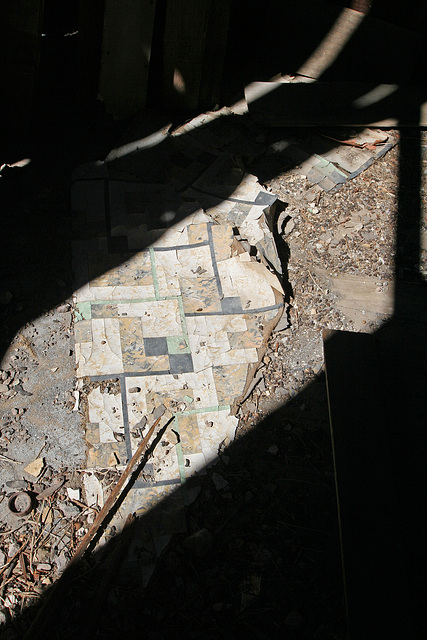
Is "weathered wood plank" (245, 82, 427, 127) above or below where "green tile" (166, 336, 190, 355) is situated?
above

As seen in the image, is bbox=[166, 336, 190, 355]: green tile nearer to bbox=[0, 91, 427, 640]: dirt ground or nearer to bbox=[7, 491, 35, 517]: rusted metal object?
bbox=[0, 91, 427, 640]: dirt ground

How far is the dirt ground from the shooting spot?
209cm

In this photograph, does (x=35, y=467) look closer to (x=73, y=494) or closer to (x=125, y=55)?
(x=73, y=494)

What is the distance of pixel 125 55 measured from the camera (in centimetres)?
391

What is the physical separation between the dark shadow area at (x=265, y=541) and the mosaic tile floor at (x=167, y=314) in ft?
0.66

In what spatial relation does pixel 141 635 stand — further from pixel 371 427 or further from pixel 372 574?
pixel 371 427

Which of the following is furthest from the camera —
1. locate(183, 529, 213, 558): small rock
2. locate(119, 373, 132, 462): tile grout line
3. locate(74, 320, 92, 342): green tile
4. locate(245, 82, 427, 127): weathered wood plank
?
locate(245, 82, 427, 127): weathered wood plank

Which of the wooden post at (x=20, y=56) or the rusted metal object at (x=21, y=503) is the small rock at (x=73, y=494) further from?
the wooden post at (x=20, y=56)

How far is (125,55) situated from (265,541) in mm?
3655

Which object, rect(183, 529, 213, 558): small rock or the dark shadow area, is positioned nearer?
the dark shadow area

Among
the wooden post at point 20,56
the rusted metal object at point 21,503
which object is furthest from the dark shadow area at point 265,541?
the wooden post at point 20,56

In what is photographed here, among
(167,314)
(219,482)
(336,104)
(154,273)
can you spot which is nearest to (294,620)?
(219,482)

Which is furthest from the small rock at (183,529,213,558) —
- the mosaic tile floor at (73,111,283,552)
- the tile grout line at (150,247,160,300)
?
the tile grout line at (150,247,160,300)

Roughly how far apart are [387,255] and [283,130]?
5.12 ft
